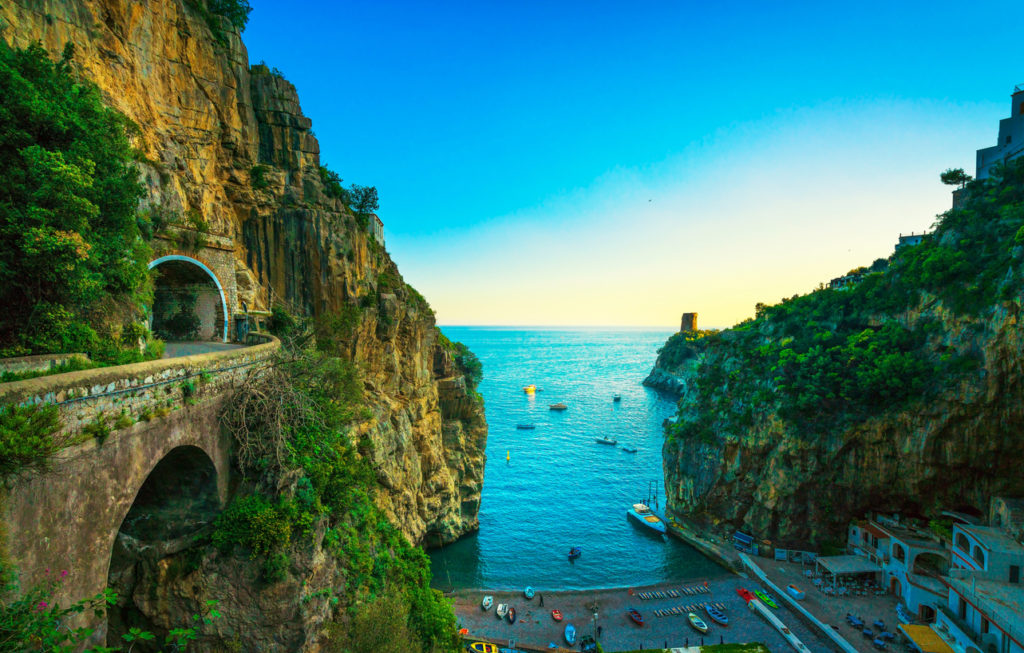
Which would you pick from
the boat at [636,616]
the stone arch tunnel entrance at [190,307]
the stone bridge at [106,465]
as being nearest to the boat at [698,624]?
the boat at [636,616]

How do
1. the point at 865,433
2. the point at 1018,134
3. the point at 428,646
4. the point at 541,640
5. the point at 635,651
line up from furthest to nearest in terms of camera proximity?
the point at 1018,134
the point at 865,433
the point at 541,640
the point at 635,651
the point at 428,646

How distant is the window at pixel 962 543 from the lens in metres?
28.2

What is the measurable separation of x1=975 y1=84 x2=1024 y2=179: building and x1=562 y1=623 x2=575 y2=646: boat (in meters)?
51.4

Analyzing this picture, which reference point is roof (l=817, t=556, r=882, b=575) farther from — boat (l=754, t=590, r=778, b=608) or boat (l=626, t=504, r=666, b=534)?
boat (l=626, t=504, r=666, b=534)

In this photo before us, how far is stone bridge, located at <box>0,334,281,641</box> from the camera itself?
7.39 meters

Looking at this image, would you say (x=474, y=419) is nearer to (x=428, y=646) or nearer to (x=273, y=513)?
(x=428, y=646)

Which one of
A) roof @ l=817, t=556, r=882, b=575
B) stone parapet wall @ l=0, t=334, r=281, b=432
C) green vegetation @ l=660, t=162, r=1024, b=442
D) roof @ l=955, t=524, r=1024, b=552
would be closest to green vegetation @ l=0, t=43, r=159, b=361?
stone parapet wall @ l=0, t=334, r=281, b=432

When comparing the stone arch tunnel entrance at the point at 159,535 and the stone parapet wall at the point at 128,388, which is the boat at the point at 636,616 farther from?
the stone parapet wall at the point at 128,388

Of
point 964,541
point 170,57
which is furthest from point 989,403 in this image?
point 170,57

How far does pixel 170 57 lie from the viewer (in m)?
21.9

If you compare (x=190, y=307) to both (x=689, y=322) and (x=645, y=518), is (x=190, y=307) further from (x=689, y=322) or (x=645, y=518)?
(x=689, y=322)

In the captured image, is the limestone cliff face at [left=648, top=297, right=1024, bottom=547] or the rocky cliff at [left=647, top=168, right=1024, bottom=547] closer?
Answer: the limestone cliff face at [left=648, top=297, right=1024, bottom=547]

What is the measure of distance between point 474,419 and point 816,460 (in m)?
30.0

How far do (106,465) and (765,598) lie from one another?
124 ft
